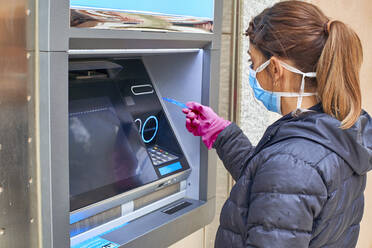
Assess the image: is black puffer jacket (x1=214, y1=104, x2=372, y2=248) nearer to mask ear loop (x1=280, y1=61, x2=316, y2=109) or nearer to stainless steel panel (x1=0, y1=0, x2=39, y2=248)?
mask ear loop (x1=280, y1=61, x2=316, y2=109)

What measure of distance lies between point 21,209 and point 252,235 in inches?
25.8

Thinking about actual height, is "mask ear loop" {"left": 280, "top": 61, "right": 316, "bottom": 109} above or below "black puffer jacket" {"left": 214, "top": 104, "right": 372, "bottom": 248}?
above

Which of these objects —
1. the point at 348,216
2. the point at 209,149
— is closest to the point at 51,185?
the point at 209,149

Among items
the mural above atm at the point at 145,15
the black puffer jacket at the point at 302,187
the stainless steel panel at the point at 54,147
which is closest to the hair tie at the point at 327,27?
the black puffer jacket at the point at 302,187

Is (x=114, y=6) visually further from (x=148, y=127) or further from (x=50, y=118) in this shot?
(x=148, y=127)

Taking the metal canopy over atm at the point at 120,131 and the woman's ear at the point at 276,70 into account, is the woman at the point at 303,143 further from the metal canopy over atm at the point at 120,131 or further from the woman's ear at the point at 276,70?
the metal canopy over atm at the point at 120,131

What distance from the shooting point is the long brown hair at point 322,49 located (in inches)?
60.1

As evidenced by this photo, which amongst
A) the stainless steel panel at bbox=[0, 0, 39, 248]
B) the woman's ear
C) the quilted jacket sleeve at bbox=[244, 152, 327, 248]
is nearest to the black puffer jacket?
the quilted jacket sleeve at bbox=[244, 152, 327, 248]

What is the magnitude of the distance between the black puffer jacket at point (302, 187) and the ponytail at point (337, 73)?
5 cm

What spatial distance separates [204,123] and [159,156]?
8.9 inches

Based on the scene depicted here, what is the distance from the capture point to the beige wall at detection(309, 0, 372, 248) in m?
3.68

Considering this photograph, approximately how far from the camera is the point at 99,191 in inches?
61.5

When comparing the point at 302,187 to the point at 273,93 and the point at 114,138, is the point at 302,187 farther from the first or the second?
the point at 114,138

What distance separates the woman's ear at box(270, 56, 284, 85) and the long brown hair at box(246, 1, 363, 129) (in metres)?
0.02
